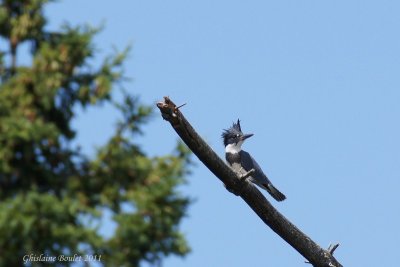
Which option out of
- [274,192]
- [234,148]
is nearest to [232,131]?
[234,148]

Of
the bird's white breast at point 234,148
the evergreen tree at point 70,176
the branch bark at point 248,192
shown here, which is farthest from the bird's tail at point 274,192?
the evergreen tree at point 70,176

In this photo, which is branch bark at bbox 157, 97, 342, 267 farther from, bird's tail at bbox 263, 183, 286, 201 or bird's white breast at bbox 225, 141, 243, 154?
bird's white breast at bbox 225, 141, 243, 154

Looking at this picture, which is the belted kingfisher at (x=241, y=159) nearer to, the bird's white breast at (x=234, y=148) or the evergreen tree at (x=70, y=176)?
the bird's white breast at (x=234, y=148)

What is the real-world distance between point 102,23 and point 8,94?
1.16 metres

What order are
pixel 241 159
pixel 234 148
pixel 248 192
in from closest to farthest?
pixel 248 192, pixel 241 159, pixel 234 148

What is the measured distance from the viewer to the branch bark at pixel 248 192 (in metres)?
10.4

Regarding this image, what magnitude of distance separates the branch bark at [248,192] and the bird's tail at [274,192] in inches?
69.8

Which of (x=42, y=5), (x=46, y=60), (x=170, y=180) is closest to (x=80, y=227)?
(x=170, y=180)

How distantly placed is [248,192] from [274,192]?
8.91ft

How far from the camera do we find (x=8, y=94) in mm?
8805

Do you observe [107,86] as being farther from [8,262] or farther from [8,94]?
[8,262]

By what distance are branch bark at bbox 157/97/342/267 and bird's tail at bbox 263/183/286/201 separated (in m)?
1.77

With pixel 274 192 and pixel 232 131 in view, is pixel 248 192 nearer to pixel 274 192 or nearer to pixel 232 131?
pixel 274 192

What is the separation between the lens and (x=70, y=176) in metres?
8.83
